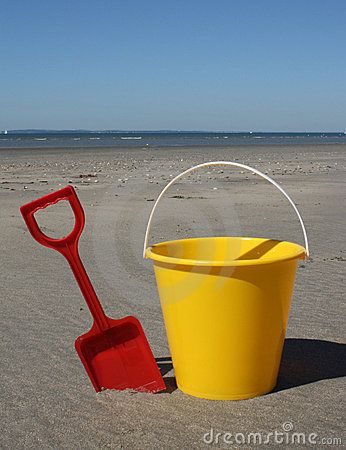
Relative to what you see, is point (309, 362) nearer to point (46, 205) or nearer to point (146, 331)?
point (146, 331)

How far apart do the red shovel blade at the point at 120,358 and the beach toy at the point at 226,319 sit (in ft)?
0.42

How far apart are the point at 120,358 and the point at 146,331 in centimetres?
76

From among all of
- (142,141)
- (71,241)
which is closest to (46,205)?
(71,241)

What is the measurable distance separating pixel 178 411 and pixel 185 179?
10805mm

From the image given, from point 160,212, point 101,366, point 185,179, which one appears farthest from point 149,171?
point 101,366

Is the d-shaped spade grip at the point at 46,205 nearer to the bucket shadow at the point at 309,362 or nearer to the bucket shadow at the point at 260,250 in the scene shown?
the bucket shadow at the point at 260,250

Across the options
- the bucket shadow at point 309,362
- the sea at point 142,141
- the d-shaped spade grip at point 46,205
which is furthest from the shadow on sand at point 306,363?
the sea at point 142,141

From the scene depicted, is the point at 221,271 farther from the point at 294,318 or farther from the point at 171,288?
the point at 294,318

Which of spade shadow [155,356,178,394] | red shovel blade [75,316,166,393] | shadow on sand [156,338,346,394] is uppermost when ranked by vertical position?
red shovel blade [75,316,166,393]

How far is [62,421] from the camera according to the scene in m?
2.79

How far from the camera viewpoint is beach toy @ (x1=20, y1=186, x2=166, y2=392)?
10.0 feet

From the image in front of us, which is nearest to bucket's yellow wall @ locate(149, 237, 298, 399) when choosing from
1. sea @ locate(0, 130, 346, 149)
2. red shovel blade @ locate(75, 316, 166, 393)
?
red shovel blade @ locate(75, 316, 166, 393)

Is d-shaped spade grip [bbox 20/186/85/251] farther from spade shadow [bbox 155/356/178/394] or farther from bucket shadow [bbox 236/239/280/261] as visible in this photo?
bucket shadow [bbox 236/239/280/261]

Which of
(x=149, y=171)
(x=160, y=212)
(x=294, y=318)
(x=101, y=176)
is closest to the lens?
(x=294, y=318)
